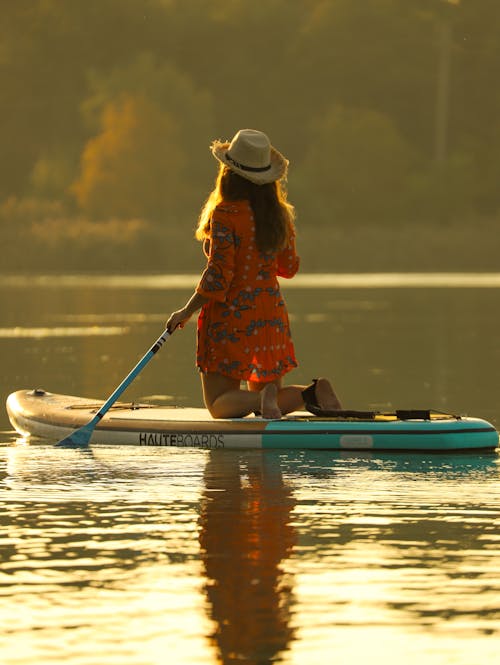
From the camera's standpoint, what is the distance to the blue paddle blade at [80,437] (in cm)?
1101

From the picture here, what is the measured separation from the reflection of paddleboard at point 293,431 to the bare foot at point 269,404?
A: 5cm

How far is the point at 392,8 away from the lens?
8944 centimetres

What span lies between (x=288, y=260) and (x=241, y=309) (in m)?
0.37

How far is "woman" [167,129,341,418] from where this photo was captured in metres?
10.7

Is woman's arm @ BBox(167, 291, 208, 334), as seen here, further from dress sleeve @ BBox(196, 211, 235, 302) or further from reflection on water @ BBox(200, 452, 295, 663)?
reflection on water @ BBox(200, 452, 295, 663)

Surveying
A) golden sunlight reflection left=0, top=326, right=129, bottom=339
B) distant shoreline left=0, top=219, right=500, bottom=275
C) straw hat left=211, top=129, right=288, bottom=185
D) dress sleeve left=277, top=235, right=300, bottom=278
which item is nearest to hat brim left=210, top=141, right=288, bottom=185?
straw hat left=211, top=129, right=288, bottom=185

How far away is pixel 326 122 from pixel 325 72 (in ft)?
20.3

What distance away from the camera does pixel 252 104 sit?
87500mm

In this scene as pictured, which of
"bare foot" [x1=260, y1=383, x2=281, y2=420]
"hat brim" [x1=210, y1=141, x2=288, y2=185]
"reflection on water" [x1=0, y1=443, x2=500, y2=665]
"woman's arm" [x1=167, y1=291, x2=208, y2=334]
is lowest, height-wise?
Answer: "reflection on water" [x1=0, y1=443, x2=500, y2=665]

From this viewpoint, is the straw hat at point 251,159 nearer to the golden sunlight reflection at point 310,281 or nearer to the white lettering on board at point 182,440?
the white lettering on board at point 182,440

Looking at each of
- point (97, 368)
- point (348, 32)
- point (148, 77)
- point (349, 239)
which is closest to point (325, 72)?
point (348, 32)

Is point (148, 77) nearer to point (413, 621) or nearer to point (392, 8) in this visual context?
point (392, 8)

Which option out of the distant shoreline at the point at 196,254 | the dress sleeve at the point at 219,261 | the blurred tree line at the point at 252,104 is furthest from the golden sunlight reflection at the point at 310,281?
the dress sleeve at the point at 219,261

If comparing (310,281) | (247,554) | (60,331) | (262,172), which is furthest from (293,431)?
(310,281)
